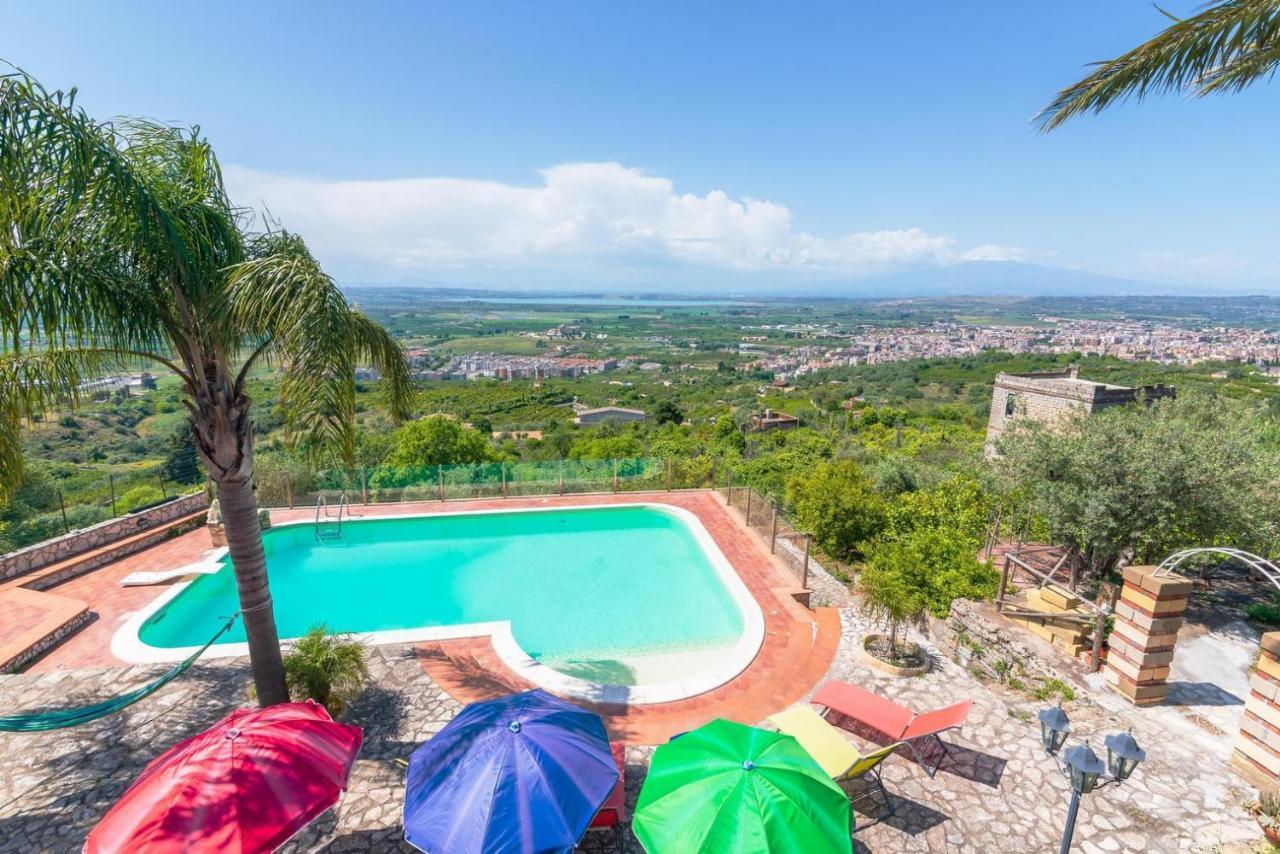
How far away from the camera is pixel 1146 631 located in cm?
544

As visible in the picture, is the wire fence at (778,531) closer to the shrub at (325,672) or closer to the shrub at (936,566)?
the shrub at (936,566)

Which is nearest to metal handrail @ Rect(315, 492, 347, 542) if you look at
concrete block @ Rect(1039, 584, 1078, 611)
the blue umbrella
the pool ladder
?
the pool ladder

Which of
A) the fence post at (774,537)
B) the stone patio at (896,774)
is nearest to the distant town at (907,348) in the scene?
the fence post at (774,537)

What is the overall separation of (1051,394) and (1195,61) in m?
20.6

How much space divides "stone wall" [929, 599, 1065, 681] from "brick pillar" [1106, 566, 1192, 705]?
60 cm

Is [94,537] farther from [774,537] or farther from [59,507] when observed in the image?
[774,537]

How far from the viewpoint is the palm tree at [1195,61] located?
4.20 meters

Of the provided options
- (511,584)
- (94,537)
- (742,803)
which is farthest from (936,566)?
(94,537)

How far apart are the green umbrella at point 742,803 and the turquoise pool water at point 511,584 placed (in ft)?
14.0

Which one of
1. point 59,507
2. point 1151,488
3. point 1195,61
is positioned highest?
point 1195,61

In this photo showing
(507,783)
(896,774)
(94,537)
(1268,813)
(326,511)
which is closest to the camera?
(507,783)

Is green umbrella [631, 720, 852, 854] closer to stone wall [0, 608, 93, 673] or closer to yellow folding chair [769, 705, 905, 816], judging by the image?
yellow folding chair [769, 705, 905, 816]

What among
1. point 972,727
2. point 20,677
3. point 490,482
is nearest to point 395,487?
point 490,482

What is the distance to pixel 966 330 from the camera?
16125cm
